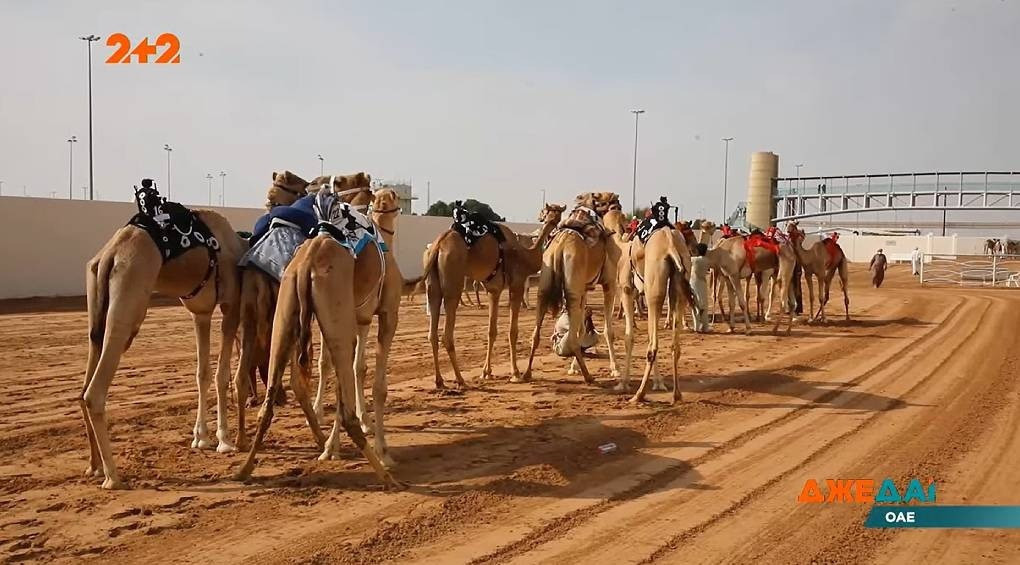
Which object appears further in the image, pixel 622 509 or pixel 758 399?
pixel 758 399

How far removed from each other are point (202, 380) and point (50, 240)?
19.0 meters

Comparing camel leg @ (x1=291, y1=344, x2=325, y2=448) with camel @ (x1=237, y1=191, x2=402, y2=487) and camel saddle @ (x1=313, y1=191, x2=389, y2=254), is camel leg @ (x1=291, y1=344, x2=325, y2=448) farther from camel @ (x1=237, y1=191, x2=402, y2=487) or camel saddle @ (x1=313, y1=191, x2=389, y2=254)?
camel saddle @ (x1=313, y1=191, x2=389, y2=254)

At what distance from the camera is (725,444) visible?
768 centimetres

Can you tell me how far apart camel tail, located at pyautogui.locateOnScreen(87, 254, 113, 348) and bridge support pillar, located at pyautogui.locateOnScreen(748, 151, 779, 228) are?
61.8m

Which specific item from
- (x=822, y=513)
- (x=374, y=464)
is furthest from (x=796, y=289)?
(x=374, y=464)

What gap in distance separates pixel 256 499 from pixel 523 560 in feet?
7.39

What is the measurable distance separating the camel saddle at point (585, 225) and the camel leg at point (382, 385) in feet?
14.0

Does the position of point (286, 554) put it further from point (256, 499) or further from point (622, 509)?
point (622, 509)

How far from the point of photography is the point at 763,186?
64000 mm

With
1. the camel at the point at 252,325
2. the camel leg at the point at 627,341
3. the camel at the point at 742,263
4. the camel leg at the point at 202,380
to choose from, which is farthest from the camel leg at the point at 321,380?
the camel at the point at 742,263

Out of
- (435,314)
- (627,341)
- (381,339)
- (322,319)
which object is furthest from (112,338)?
(627,341)

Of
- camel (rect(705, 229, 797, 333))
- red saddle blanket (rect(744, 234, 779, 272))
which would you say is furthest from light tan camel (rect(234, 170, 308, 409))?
red saddle blanket (rect(744, 234, 779, 272))

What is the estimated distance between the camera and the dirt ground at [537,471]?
198 inches

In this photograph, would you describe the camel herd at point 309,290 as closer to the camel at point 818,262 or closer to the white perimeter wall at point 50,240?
the camel at point 818,262
